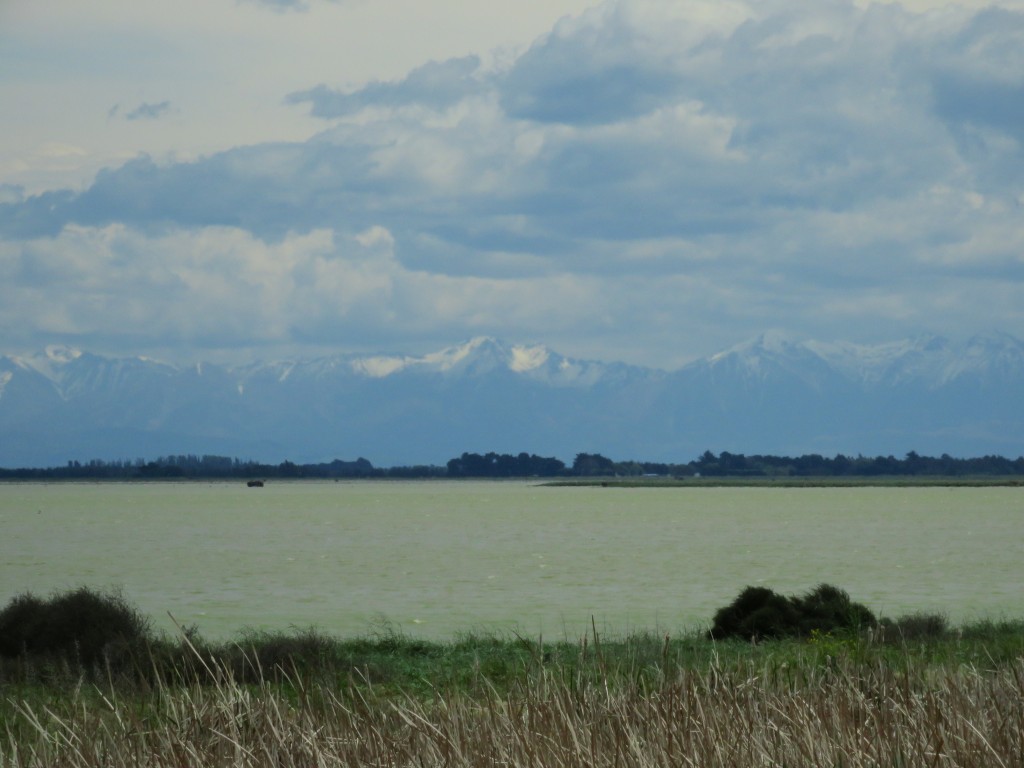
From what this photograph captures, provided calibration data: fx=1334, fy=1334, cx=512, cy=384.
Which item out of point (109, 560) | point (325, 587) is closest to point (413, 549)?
point (109, 560)

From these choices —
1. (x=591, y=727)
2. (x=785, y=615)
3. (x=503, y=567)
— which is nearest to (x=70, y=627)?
(x=785, y=615)

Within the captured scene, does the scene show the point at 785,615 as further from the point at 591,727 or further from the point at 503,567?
the point at 503,567

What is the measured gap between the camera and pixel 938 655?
18172 millimetres

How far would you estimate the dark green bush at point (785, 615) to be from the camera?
24.3 metres

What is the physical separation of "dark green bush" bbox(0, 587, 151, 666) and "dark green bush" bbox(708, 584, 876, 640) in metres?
10.5

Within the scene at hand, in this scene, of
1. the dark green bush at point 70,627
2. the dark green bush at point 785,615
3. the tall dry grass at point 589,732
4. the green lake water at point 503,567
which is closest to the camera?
the tall dry grass at point 589,732

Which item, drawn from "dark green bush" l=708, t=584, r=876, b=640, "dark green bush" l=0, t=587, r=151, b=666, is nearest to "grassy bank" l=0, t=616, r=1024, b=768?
"dark green bush" l=0, t=587, r=151, b=666

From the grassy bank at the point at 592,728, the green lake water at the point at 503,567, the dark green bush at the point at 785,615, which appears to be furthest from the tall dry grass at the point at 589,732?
the dark green bush at the point at 785,615

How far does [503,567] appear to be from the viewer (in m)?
52.5

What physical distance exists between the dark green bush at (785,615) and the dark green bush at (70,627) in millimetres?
10512

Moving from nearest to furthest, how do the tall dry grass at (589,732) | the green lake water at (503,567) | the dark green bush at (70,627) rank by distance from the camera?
the tall dry grass at (589,732) → the dark green bush at (70,627) → the green lake water at (503,567)

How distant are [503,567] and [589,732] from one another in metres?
43.7

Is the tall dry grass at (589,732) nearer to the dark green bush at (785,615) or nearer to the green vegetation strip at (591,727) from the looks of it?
the green vegetation strip at (591,727)

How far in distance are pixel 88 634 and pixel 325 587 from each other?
23.1 meters
